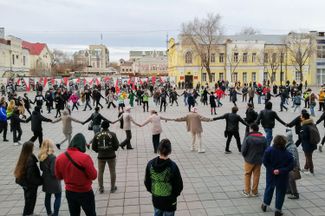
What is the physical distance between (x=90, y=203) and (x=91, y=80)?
4524 cm

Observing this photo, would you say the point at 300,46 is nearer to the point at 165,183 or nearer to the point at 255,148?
the point at 255,148

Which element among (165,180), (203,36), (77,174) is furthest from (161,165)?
(203,36)

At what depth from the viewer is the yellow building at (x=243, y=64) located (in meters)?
57.9

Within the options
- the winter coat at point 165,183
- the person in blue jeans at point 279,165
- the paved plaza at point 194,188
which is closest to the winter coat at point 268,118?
the paved plaza at point 194,188

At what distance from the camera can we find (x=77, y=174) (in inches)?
183

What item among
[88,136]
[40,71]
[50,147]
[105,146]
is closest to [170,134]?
[88,136]

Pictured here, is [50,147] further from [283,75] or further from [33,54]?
[33,54]

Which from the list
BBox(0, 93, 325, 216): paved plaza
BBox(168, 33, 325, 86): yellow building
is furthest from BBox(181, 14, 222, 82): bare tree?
BBox(0, 93, 325, 216): paved plaza

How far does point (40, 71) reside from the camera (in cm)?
7069

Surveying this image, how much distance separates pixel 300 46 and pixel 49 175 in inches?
2179

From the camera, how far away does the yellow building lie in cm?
5788

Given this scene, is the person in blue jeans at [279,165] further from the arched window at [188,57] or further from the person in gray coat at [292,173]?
the arched window at [188,57]

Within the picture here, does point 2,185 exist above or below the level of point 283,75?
below

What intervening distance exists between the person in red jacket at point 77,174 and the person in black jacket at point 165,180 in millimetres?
942
